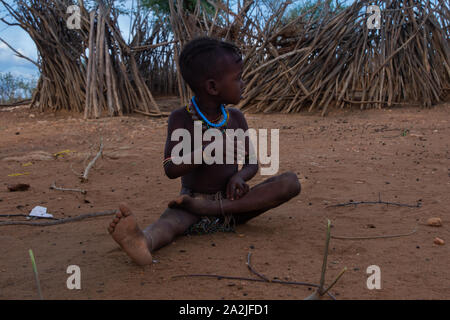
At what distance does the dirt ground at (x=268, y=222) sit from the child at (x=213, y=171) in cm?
13

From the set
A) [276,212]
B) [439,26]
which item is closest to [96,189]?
[276,212]

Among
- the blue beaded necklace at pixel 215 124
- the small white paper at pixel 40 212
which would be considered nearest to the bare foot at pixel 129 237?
the blue beaded necklace at pixel 215 124

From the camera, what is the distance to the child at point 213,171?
80.5 inches

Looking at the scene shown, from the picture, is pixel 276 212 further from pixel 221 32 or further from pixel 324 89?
pixel 221 32

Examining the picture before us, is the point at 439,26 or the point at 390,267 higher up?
the point at 439,26

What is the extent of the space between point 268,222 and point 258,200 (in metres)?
0.27

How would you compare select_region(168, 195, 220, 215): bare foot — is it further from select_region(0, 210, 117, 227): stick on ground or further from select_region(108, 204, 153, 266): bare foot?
select_region(0, 210, 117, 227): stick on ground

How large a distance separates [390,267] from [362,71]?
514 centimetres

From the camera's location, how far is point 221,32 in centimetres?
677

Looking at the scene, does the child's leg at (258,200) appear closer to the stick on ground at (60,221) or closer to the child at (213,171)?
the child at (213,171)

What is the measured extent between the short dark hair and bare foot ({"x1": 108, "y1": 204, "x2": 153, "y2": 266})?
792 millimetres

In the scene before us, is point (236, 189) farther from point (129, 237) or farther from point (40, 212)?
point (40, 212)

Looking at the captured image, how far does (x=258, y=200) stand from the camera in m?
2.11

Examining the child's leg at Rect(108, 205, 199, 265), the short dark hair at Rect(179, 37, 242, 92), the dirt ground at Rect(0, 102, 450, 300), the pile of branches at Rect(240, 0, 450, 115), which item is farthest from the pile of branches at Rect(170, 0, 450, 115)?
the child's leg at Rect(108, 205, 199, 265)
